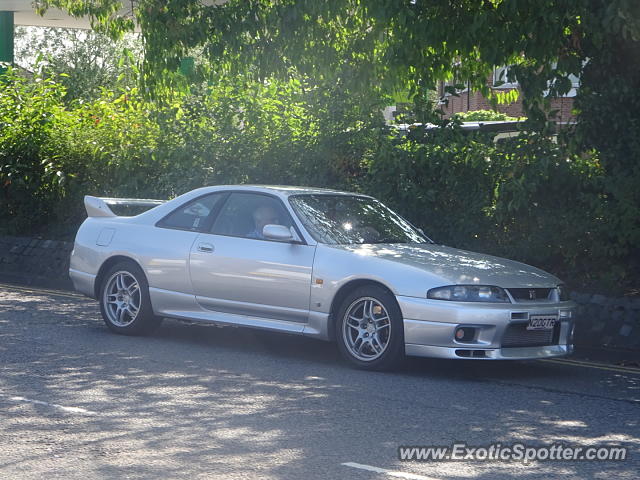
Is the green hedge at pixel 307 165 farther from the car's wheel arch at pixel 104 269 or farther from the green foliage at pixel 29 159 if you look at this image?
the car's wheel arch at pixel 104 269

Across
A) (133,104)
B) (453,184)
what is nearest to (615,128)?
(453,184)

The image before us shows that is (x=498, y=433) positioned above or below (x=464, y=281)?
below

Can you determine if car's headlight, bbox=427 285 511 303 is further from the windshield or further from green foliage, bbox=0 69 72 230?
green foliage, bbox=0 69 72 230

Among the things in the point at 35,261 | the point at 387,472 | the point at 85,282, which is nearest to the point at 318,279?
the point at 85,282

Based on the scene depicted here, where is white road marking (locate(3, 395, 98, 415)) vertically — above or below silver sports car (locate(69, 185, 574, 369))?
below

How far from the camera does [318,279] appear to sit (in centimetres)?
954

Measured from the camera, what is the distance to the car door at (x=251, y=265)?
9.71 meters

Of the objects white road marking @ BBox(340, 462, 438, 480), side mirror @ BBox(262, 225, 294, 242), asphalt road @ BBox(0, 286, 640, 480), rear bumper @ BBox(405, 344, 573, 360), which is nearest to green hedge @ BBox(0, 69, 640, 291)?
asphalt road @ BBox(0, 286, 640, 480)

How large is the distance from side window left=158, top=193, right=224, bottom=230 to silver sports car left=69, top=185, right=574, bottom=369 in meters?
0.01

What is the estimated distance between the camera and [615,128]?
12148 mm

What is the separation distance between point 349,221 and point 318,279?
3.26 ft

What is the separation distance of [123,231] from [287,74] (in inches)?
135

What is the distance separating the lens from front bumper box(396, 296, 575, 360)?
29.0 feet

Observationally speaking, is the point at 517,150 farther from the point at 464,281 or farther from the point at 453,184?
the point at 464,281
